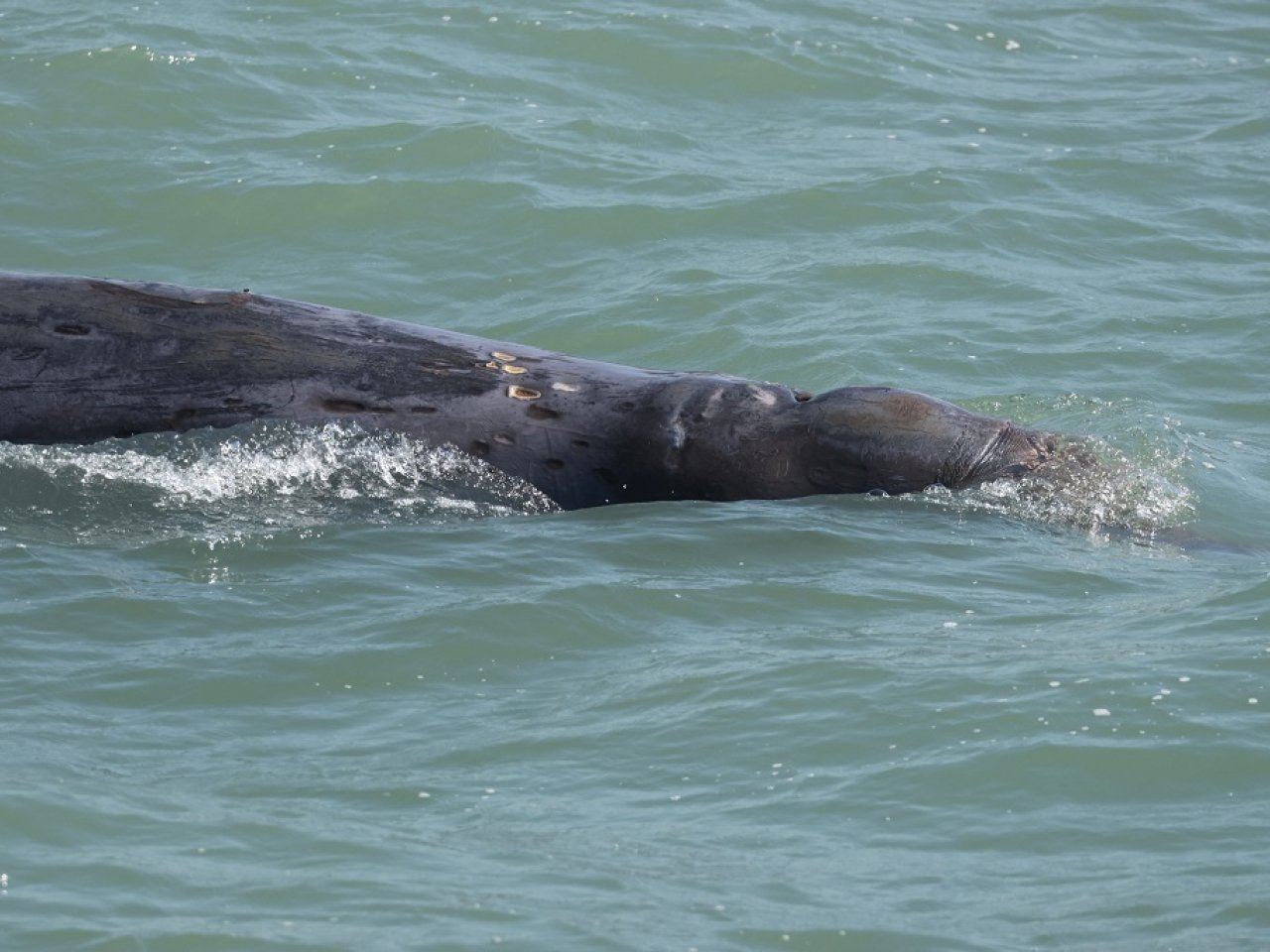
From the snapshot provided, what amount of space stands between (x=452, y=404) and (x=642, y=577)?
3.77 ft

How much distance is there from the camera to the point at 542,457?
7770 mm

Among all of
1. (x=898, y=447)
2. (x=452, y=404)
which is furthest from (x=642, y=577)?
(x=898, y=447)

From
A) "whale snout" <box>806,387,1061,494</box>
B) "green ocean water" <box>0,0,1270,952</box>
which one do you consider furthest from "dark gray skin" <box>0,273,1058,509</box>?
"green ocean water" <box>0,0,1270,952</box>

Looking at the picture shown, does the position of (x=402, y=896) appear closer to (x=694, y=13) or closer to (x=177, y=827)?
(x=177, y=827)

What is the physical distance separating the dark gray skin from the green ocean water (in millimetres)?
123

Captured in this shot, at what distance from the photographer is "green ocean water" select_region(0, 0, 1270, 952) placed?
16.4 ft

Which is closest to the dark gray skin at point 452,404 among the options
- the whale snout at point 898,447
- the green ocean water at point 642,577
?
the whale snout at point 898,447

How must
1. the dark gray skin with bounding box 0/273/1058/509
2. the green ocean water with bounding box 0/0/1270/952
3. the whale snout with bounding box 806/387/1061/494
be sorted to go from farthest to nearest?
1. the whale snout with bounding box 806/387/1061/494
2. the dark gray skin with bounding box 0/273/1058/509
3. the green ocean water with bounding box 0/0/1270/952

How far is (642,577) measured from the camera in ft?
23.3

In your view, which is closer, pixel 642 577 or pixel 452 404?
pixel 642 577

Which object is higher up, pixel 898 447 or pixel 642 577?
pixel 898 447

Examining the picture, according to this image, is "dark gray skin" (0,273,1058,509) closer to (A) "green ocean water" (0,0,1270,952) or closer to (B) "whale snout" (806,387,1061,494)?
(B) "whale snout" (806,387,1061,494)

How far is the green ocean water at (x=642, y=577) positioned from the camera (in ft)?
16.4

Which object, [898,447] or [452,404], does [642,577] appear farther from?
[898,447]
